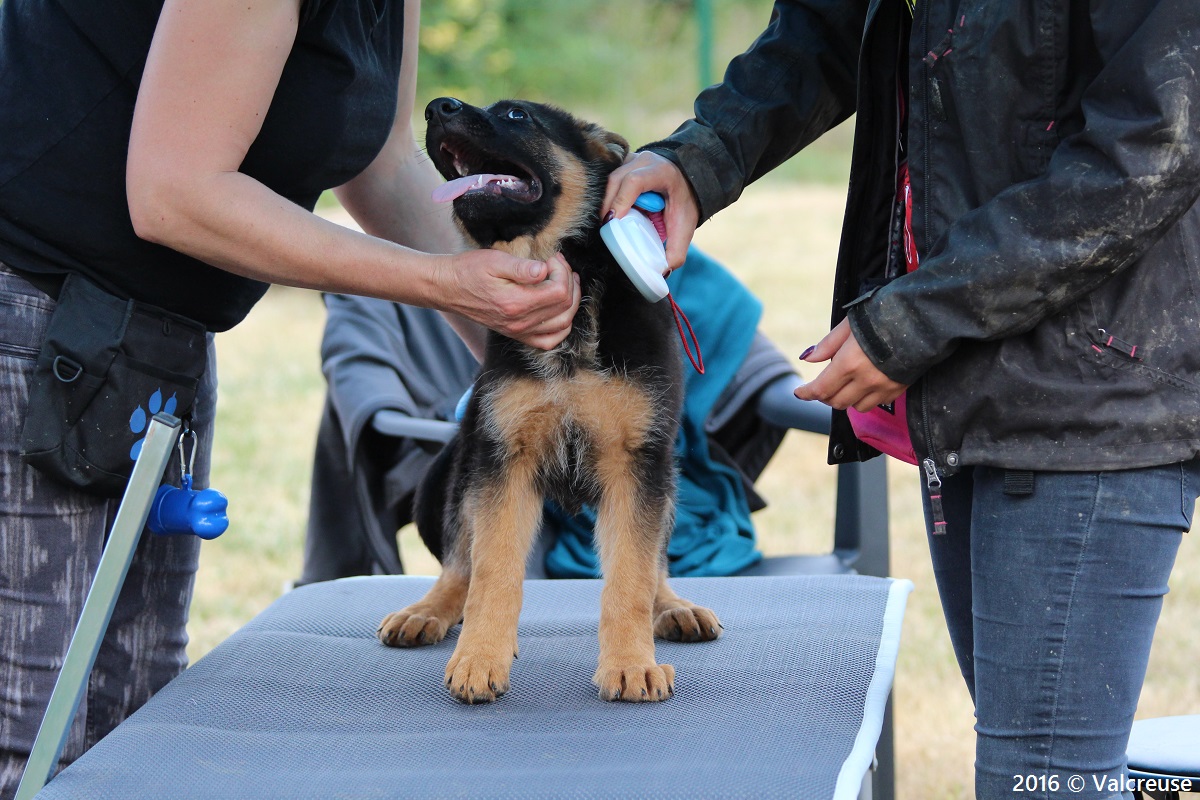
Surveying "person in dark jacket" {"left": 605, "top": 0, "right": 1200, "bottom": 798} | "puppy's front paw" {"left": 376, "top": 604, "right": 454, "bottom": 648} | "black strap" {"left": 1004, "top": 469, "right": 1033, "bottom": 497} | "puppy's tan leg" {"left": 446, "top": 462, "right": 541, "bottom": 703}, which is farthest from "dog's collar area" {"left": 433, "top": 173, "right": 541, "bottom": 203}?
"black strap" {"left": 1004, "top": 469, "right": 1033, "bottom": 497}

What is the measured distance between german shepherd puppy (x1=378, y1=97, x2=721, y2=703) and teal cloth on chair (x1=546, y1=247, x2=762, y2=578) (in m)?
1.40

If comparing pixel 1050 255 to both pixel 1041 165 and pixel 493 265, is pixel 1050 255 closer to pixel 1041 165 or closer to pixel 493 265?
pixel 1041 165

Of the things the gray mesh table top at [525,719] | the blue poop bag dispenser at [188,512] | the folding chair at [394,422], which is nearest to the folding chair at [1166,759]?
the gray mesh table top at [525,719]

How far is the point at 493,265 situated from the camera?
79.4 inches

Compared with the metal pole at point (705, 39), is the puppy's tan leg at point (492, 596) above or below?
below

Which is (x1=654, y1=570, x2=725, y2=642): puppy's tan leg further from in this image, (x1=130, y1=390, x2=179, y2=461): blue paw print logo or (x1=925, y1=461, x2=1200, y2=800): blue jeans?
(x1=130, y1=390, x2=179, y2=461): blue paw print logo

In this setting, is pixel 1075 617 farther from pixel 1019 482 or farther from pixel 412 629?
pixel 412 629

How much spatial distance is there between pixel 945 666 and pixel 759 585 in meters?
1.93

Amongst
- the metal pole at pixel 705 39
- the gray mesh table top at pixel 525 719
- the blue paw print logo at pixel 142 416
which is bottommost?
the gray mesh table top at pixel 525 719

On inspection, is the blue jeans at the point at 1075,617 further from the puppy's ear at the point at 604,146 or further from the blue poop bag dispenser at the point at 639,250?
the puppy's ear at the point at 604,146

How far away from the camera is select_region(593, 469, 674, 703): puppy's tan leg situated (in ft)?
7.00

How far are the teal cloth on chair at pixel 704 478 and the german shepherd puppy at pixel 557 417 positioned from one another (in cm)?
140

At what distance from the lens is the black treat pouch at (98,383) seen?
6.49 feet

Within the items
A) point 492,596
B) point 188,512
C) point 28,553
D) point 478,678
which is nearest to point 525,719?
point 478,678
